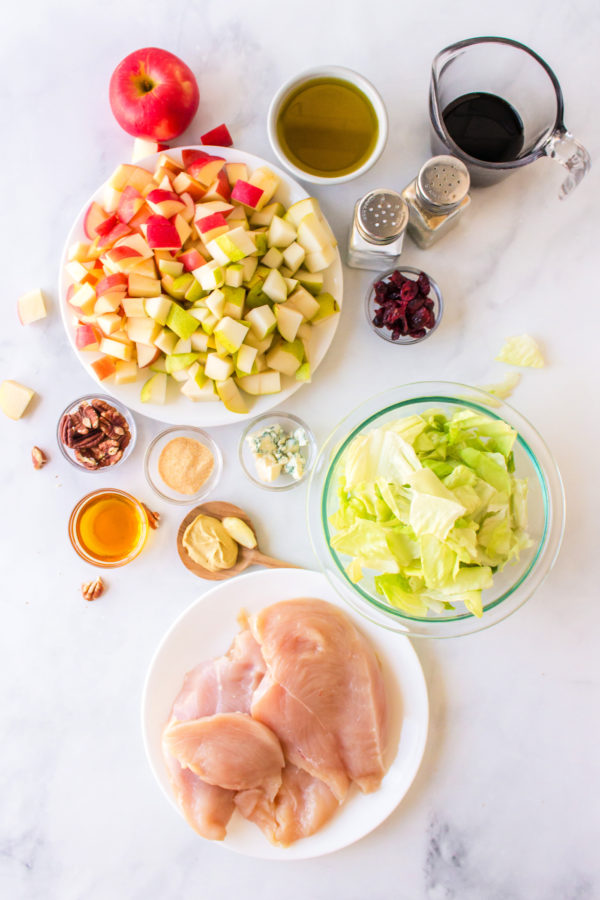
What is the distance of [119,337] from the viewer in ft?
4.95

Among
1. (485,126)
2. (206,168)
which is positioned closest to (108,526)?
(206,168)

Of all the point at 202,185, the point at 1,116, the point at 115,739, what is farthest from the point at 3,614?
the point at 1,116

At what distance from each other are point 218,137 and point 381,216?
1.57 ft

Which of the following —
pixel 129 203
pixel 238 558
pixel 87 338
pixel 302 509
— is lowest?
pixel 238 558

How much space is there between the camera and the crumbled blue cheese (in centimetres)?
159

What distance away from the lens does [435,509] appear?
3.91 feet

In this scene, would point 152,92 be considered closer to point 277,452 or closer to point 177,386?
point 177,386

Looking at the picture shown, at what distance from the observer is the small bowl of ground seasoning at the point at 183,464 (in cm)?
162

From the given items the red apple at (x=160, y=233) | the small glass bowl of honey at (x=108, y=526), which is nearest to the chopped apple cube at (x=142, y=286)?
the red apple at (x=160, y=233)

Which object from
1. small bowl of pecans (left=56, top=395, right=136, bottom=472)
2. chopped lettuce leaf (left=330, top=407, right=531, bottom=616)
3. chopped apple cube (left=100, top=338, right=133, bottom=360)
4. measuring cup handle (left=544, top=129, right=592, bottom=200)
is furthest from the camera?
small bowl of pecans (left=56, top=395, right=136, bottom=472)

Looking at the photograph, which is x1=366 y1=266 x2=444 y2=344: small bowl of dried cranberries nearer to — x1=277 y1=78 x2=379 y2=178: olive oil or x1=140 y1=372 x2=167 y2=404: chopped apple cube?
x1=277 y1=78 x2=379 y2=178: olive oil

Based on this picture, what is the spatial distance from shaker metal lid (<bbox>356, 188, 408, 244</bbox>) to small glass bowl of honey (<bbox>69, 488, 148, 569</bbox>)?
0.90 metres

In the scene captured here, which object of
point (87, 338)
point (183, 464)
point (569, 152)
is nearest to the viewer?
point (569, 152)

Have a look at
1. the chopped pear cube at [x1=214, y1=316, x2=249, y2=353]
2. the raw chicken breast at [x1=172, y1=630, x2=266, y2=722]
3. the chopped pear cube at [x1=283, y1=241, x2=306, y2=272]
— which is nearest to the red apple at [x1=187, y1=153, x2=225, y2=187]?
the chopped pear cube at [x1=283, y1=241, x2=306, y2=272]
